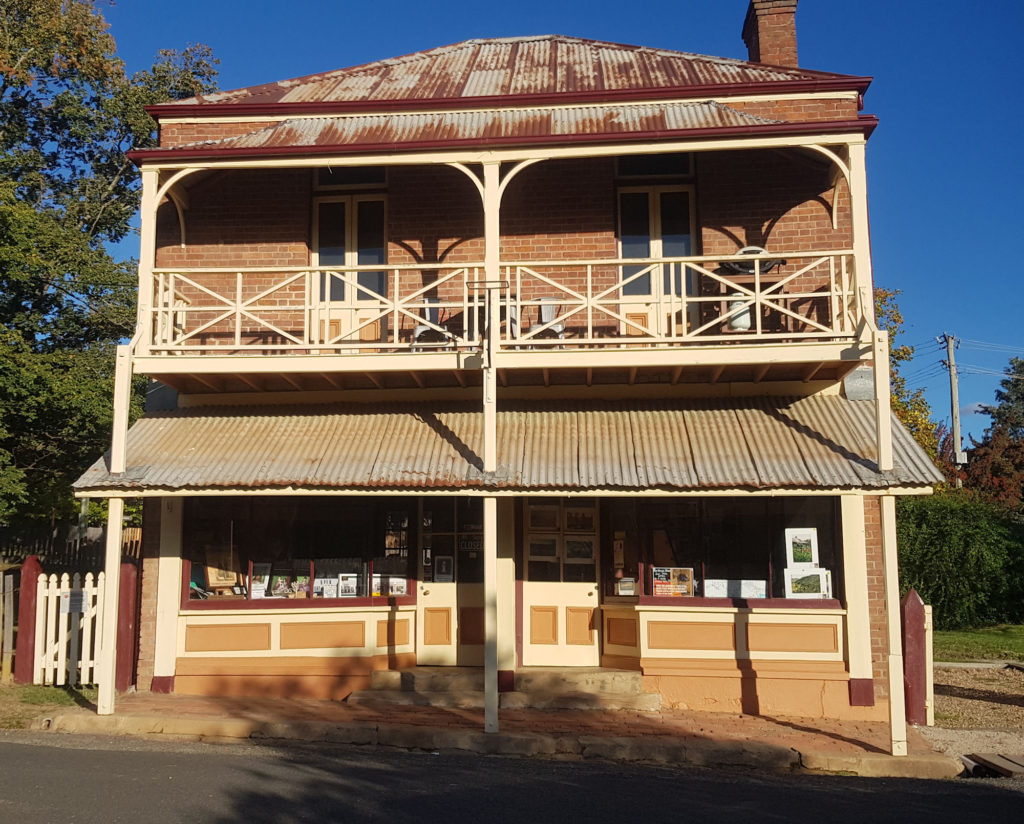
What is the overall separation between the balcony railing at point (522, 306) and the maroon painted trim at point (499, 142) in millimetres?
1268

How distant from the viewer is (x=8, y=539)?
13.4 metres

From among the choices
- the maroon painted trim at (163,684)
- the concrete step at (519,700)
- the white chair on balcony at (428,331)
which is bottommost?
the concrete step at (519,700)

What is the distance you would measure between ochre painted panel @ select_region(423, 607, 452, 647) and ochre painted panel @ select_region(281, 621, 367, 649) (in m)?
0.75

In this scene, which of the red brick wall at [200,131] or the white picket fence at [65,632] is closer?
the white picket fence at [65,632]

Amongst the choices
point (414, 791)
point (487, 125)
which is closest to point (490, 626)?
point (414, 791)

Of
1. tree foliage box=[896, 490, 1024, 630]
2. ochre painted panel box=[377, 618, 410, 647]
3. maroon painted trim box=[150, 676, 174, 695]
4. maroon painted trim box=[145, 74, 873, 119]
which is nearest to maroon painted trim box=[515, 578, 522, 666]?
ochre painted panel box=[377, 618, 410, 647]

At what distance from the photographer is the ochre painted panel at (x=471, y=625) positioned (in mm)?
10812

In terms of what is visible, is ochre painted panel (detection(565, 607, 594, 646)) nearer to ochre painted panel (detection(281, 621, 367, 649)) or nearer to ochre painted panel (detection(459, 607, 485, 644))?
ochre painted panel (detection(459, 607, 485, 644))

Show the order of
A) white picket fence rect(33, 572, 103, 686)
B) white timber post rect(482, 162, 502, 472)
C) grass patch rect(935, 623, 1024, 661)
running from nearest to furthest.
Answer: white timber post rect(482, 162, 502, 472)
white picket fence rect(33, 572, 103, 686)
grass patch rect(935, 623, 1024, 661)

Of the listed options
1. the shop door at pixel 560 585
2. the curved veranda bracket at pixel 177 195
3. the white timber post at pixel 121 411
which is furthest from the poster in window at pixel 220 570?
the curved veranda bracket at pixel 177 195

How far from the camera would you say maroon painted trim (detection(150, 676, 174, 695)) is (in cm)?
1049

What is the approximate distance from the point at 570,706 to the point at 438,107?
7.20 metres

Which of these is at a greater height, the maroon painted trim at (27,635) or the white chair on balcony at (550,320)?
the white chair on balcony at (550,320)

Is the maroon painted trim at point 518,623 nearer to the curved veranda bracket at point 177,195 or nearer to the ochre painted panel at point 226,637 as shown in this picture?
the ochre painted panel at point 226,637
